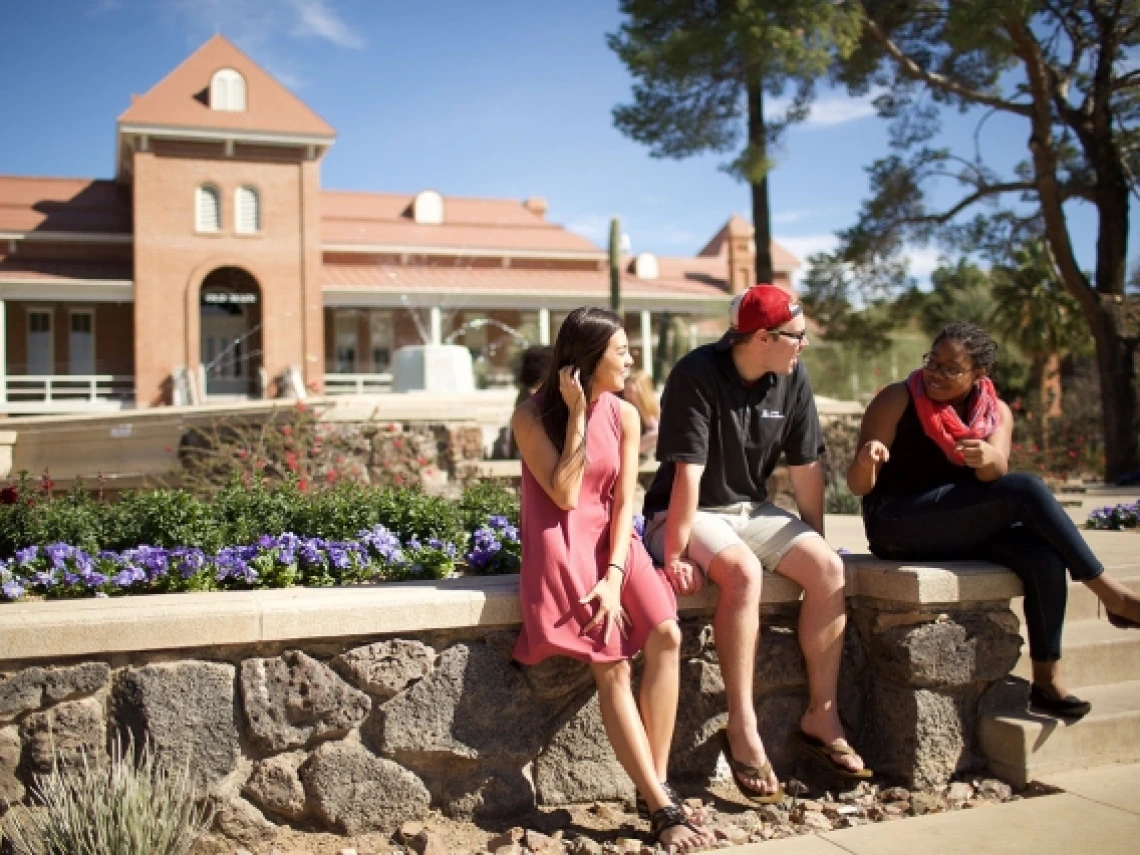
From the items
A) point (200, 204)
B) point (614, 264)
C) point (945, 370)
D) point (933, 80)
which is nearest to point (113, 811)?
point (945, 370)

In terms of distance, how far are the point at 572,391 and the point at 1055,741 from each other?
2.06 m

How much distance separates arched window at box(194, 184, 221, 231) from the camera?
29609 mm

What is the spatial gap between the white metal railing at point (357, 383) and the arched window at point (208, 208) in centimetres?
517

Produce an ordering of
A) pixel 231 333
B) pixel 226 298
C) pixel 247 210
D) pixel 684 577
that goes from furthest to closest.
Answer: pixel 231 333 → pixel 226 298 → pixel 247 210 → pixel 684 577

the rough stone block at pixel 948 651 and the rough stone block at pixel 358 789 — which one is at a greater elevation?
the rough stone block at pixel 948 651

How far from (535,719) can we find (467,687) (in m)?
0.27

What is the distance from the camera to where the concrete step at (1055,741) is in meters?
3.70

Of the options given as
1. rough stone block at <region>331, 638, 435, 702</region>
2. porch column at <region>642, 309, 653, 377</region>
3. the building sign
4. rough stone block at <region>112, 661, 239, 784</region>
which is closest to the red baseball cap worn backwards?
rough stone block at <region>331, 638, 435, 702</region>

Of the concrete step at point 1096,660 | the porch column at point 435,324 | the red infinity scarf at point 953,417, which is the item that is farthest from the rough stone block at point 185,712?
the porch column at point 435,324

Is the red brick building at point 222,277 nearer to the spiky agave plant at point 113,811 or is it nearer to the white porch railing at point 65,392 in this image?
the white porch railing at point 65,392

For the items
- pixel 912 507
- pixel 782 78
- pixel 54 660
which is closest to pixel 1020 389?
pixel 782 78

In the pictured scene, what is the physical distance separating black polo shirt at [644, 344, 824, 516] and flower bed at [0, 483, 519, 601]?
3.31ft

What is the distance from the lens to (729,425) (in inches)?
150

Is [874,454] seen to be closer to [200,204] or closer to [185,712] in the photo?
[185,712]
